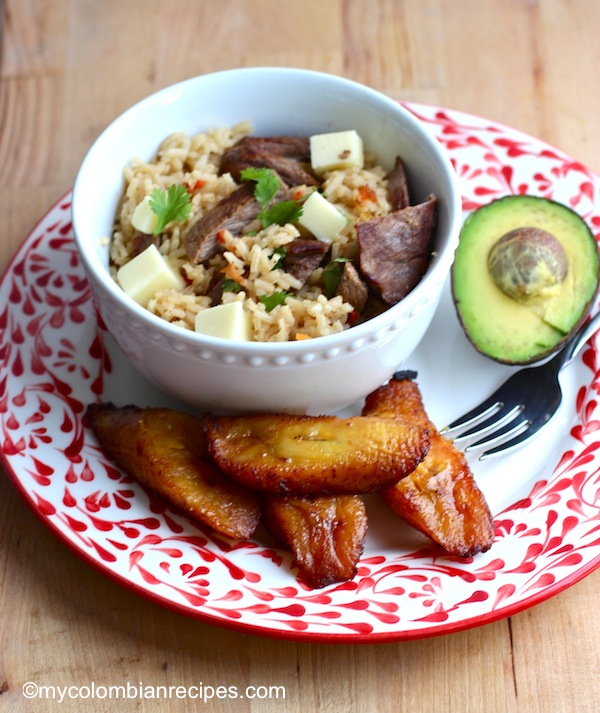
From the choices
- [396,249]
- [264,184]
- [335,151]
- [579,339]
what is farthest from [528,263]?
[264,184]

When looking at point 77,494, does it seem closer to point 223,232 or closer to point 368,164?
point 223,232

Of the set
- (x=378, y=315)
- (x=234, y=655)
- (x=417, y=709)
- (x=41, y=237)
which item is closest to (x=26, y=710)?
(x=234, y=655)

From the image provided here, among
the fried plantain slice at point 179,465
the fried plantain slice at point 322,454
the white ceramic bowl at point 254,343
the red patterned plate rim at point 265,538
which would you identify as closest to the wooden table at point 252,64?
the red patterned plate rim at point 265,538

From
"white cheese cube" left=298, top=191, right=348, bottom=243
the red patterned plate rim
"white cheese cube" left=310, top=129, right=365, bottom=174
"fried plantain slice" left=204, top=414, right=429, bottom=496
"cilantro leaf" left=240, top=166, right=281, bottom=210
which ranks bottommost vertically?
the red patterned plate rim

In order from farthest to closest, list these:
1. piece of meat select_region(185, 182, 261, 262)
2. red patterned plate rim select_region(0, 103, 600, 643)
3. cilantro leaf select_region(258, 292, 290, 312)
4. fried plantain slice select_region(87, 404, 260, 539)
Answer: piece of meat select_region(185, 182, 261, 262) < cilantro leaf select_region(258, 292, 290, 312) < fried plantain slice select_region(87, 404, 260, 539) < red patterned plate rim select_region(0, 103, 600, 643)

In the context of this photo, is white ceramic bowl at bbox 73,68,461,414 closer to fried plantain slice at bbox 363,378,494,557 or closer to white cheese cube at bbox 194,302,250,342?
white cheese cube at bbox 194,302,250,342

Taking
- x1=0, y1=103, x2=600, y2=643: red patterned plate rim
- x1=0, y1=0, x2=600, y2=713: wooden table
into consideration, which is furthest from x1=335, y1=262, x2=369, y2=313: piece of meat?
x1=0, y1=0, x2=600, y2=713: wooden table
